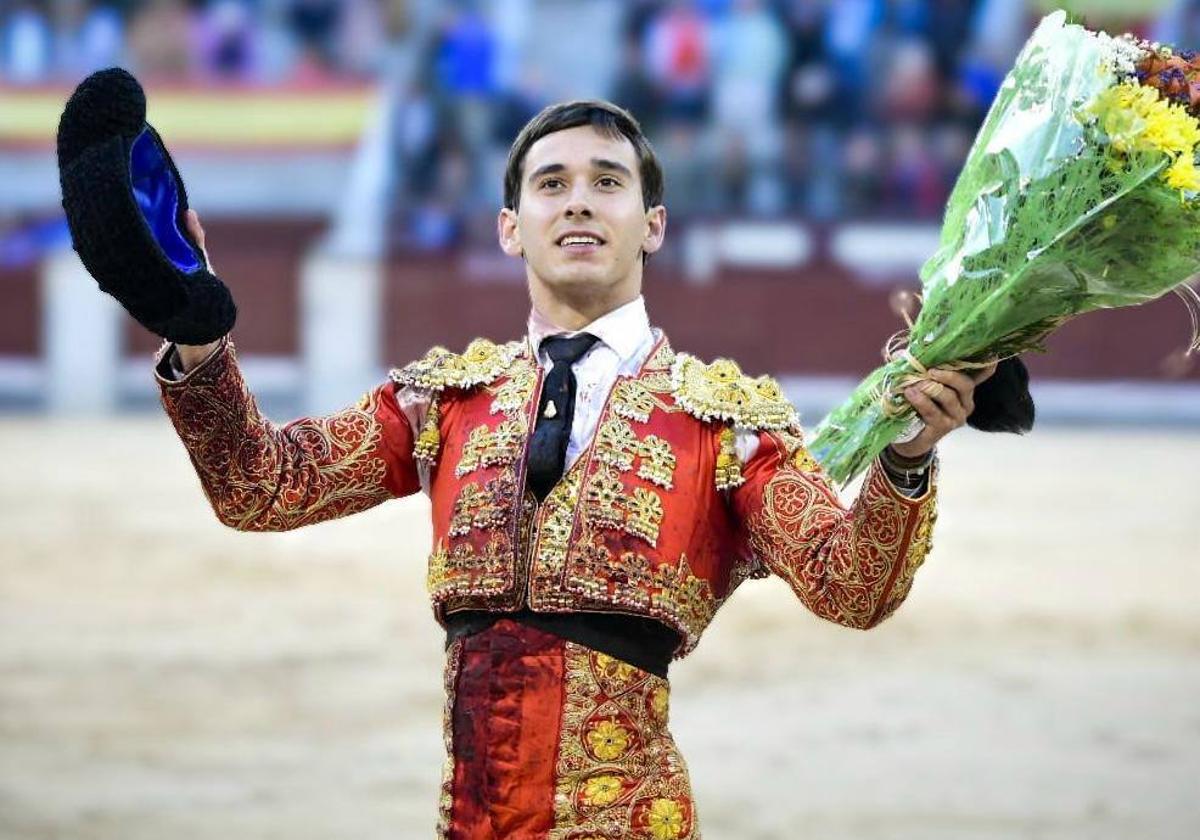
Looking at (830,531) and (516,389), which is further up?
(516,389)

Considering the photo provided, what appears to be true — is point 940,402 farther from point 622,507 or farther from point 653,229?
point 653,229

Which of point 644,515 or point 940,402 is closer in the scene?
point 940,402

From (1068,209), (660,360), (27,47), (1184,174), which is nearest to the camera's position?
(1184,174)

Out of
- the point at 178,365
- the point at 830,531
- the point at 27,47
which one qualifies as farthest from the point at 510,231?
the point at 27,47

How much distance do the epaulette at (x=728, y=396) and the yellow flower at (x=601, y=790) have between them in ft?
1.38

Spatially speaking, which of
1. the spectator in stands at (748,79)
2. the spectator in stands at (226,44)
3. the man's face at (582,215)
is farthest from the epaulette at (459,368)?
the spectator in stands at (226,44)

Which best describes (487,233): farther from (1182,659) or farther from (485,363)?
(485,363)

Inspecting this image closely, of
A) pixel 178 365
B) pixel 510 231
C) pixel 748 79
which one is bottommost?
pixel 178 365

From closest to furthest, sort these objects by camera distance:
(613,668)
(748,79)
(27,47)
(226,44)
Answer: (613,668) → (748,79) → (226,44) → (27,47)

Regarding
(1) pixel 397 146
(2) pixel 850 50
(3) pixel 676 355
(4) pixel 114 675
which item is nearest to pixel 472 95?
(1) pixel 397 146

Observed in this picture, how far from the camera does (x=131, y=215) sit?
2.03m

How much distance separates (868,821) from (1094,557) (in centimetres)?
441

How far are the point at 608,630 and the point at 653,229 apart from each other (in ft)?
1.63

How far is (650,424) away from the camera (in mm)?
2340
